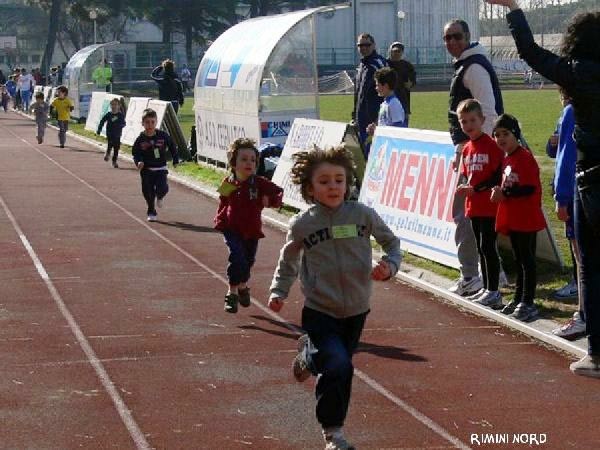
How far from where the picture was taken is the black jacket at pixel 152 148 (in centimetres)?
1792

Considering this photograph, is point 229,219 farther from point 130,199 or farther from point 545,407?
point 130,199

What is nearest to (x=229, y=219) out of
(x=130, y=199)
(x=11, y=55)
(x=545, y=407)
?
(x=545, y=407)

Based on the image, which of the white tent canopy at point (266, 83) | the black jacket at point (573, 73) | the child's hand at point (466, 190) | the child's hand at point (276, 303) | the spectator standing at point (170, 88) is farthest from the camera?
the spectator standing at point (170, 88)

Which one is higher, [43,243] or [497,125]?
[497,125]

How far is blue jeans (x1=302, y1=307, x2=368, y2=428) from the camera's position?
6629 millimetres

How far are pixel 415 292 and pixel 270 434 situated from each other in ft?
16.5

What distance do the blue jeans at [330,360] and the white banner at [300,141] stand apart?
9982 mm

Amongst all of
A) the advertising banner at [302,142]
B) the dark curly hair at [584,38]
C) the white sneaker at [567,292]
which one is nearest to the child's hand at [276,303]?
the dark curly hair at [584,38]

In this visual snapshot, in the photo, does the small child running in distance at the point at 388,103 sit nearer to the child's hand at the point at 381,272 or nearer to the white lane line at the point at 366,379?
the white lane line at the point at 366,379

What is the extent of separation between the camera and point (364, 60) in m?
16.6

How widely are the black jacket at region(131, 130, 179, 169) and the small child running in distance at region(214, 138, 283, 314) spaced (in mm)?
6915

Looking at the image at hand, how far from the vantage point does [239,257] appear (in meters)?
11.1

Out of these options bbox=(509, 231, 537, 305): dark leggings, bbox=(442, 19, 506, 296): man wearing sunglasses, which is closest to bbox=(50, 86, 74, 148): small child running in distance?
bbox=(442, 19, 506, 296): man wearing sunglasses

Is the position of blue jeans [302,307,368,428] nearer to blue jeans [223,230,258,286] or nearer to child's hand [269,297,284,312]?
child's hand [269,297,284,312]
